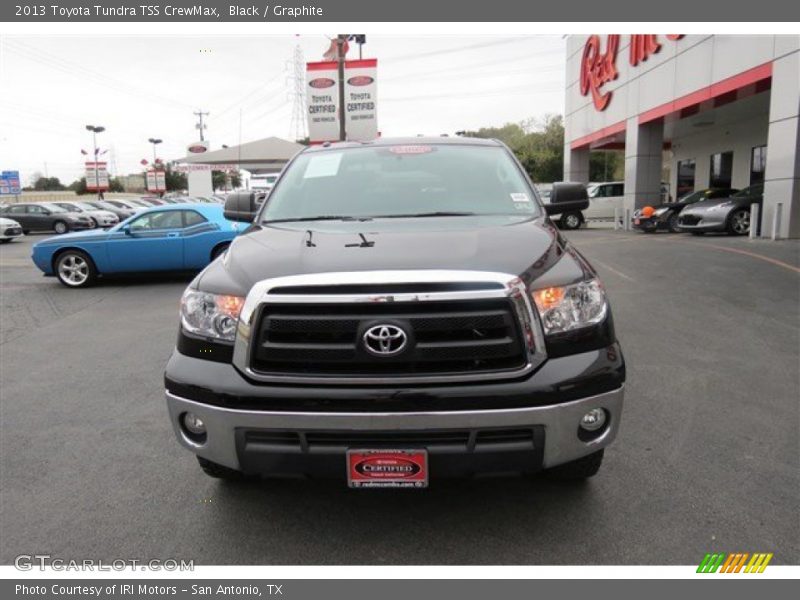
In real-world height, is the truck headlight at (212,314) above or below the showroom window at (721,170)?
below

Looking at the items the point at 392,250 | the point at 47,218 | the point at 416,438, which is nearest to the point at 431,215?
the point at 392,250

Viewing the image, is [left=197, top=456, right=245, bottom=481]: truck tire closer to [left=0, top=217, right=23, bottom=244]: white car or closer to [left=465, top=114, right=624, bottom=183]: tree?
[left=0, top=217, right=23, bottom=244]: white car

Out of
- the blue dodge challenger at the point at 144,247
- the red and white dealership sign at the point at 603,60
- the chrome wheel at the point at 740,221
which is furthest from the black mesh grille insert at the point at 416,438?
the red and white dealership sign at the point at 603,60

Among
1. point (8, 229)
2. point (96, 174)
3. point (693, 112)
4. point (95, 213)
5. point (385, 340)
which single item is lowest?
point (8, 229)

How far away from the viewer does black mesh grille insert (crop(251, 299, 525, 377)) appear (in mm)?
2475

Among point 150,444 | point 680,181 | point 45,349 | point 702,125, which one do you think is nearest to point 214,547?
point 150,444

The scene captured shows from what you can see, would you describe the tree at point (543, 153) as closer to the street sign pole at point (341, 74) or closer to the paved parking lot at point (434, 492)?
the street sign pole at point (341, 74)

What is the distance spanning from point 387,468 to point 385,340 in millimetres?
516

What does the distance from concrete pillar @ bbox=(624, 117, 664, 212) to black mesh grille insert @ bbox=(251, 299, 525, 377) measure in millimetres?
21179

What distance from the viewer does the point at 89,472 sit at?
11.8 feet

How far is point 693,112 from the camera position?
18.9 metres

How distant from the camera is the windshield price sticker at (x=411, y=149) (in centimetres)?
430
